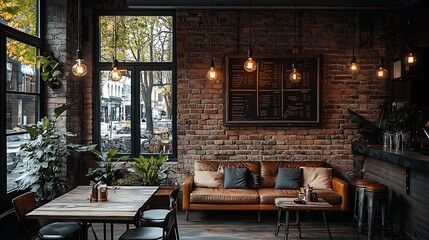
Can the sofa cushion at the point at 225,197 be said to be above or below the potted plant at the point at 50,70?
below

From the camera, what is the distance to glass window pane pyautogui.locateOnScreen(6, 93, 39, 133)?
17.9ft

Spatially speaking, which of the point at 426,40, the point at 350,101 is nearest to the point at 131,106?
the point at 350,101

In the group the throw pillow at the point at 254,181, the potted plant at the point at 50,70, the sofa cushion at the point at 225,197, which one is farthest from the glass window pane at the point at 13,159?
the throw pillow at the point at 254,181

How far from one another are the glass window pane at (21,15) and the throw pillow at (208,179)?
A: 3.37m

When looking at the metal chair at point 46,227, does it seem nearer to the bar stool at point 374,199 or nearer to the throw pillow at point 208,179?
the throw pillow at point 208,179

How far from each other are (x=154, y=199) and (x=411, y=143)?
4.24m

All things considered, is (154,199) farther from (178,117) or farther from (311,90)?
(311,90)

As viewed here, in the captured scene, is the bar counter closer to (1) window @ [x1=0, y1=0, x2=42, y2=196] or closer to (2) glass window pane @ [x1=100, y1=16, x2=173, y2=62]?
(2) glass window pane @ [x1=100, y1=16, x2=173, y2=62]

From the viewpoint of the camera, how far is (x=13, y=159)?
221 inches

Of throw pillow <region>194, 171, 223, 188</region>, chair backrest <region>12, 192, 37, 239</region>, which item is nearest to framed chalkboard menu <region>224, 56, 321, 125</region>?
throw pillow <region>194, 171, 223, 188</region>

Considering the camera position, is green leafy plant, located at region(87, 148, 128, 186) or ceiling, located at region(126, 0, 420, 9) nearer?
ceiling, located at region(126, 0, 420, 9)

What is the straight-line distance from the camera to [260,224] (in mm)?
6461

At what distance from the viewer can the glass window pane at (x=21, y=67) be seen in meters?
5.47

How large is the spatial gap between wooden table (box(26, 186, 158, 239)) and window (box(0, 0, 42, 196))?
1.20 meters
